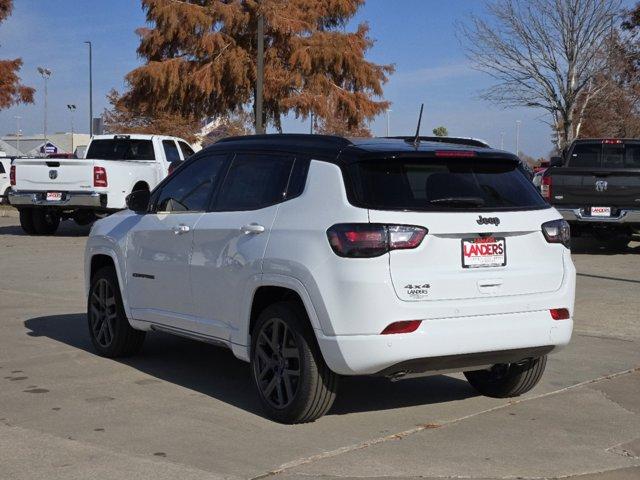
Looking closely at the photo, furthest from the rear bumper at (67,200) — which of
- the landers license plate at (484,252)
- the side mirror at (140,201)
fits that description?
the landers license plate at (484,252)

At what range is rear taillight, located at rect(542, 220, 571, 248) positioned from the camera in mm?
6105

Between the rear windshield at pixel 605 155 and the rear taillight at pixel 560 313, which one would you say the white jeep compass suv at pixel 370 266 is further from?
the rear windshield at pixel 605 155

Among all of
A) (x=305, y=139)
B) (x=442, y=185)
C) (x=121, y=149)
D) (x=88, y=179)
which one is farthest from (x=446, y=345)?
(x=121, y=149)

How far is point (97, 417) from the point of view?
20.2 feet

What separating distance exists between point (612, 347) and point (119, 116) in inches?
1760

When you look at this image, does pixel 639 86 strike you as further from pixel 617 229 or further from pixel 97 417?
pixel 97 417

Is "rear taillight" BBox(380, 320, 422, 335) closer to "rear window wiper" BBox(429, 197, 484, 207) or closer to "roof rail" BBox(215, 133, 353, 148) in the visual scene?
"rear window wiper" BBox(429, 197, 484, 207)

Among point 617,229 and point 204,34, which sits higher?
point 204,34

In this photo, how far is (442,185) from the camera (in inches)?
234

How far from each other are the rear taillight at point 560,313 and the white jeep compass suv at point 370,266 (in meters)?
0.01

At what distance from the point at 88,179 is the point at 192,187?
12957mm

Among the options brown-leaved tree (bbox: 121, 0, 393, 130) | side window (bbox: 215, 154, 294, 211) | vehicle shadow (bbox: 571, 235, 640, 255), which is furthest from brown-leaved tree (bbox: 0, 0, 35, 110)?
side window (bbox: 215, 154, 294, 211)

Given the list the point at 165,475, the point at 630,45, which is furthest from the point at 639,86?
the point at 165,475

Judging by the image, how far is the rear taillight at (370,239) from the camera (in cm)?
550
